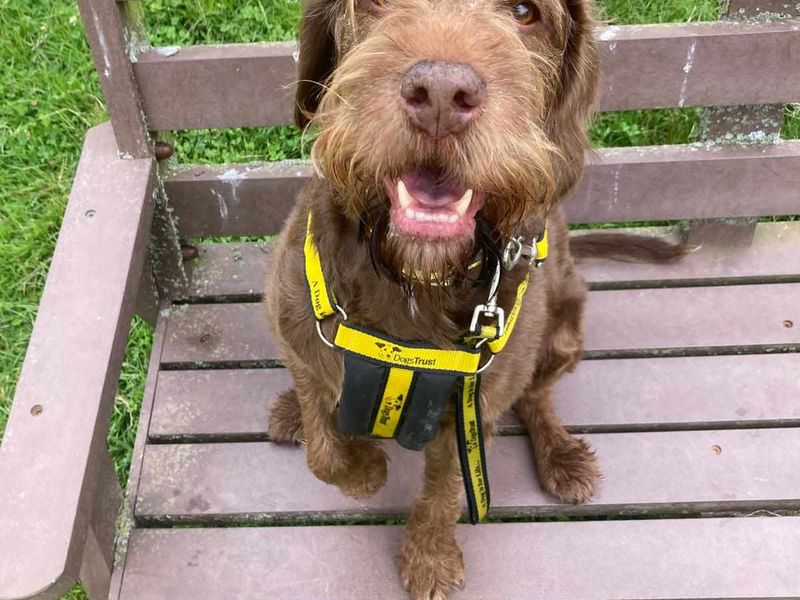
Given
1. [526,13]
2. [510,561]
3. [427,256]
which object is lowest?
[510,561]

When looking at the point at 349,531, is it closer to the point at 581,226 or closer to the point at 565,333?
the point at 565,333

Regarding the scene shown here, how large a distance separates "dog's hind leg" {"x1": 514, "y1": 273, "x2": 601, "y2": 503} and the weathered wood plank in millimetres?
451

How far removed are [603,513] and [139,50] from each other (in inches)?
74.4

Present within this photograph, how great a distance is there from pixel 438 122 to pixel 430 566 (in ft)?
4.26

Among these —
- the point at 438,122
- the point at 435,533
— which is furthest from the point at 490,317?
the point at 435,533

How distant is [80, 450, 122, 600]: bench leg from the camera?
1.96 m

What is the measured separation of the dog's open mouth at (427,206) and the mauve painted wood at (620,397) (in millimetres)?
1250

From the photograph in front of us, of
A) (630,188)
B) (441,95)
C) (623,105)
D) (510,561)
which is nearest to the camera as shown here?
(441,95)

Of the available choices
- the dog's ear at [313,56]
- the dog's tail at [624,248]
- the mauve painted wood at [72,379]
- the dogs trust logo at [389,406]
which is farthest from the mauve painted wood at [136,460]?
the dog's tail at [624,248]

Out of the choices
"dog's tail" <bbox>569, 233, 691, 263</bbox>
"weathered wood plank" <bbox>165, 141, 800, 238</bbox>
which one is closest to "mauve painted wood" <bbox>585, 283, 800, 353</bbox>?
"dog's tail" <bbox>569, 233, 691, 263</bbox>

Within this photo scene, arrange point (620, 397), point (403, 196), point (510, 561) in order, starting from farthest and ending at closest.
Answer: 1. point (620, 397)
2. point (510, 561)
3. point (403, 196)

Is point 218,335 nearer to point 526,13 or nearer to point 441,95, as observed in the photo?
point 526,13

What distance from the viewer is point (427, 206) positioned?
4.34 ft

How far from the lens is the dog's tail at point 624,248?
8.75ft
